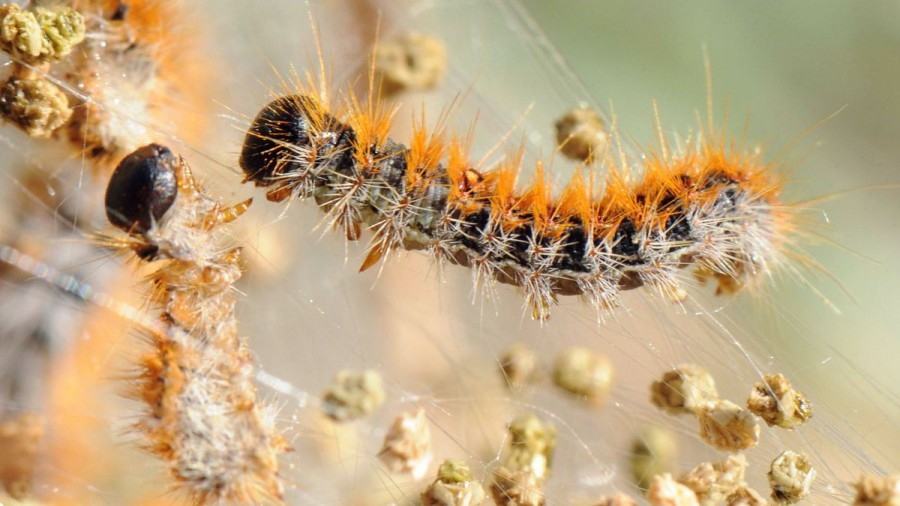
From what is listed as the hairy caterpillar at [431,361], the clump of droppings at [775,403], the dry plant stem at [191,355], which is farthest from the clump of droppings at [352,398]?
the clump of droppings at [775,403]

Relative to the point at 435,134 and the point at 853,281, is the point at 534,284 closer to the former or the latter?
the point at 435,134

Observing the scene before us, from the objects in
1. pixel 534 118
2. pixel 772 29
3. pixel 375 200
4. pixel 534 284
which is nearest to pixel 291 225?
pixel 375 200

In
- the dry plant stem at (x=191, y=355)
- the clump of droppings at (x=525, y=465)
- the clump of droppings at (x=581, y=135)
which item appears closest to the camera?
the dry plant stem at (x=191, y=355)

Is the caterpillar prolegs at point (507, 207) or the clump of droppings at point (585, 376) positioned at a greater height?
the caterpillar prolegs at point (507, 207)

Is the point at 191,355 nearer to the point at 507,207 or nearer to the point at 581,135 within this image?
the point at 507,207

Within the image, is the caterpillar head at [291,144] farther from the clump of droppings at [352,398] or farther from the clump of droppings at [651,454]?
the clump of droppings at [651,454]

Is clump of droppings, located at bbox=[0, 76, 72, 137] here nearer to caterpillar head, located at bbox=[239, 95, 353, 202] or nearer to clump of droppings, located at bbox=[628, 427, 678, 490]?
caterpillar head, located at bbox=[239, 95, 353, 202]
